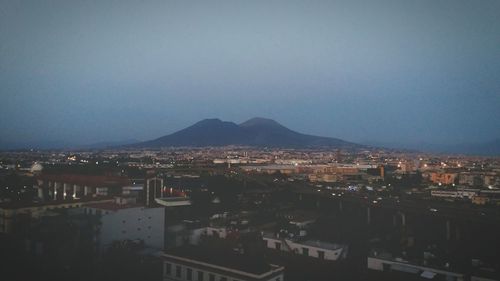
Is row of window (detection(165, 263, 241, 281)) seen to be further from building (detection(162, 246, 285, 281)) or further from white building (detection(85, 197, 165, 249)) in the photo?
white building (detection(85, 197, 165, 249))

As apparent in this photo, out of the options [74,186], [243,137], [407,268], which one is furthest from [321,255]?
[243,137]

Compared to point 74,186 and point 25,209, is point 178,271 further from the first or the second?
point 74,186

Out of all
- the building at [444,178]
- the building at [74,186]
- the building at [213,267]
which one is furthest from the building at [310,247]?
the building at [444,178]

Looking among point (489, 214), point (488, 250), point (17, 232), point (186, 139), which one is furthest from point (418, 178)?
point (186, 139)

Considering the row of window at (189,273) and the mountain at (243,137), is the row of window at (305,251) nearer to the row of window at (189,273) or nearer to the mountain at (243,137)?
the row of window at (189,273)

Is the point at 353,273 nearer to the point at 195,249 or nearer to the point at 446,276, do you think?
the point at 446,276

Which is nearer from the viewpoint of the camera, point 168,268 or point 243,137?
point 168,268

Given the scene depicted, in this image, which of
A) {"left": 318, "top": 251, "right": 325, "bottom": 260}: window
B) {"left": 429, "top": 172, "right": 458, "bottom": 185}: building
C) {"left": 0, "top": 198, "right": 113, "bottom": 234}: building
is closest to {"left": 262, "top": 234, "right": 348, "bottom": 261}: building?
{"left": 318, "top": 251, "right": 325, "bottom": 260}: window
